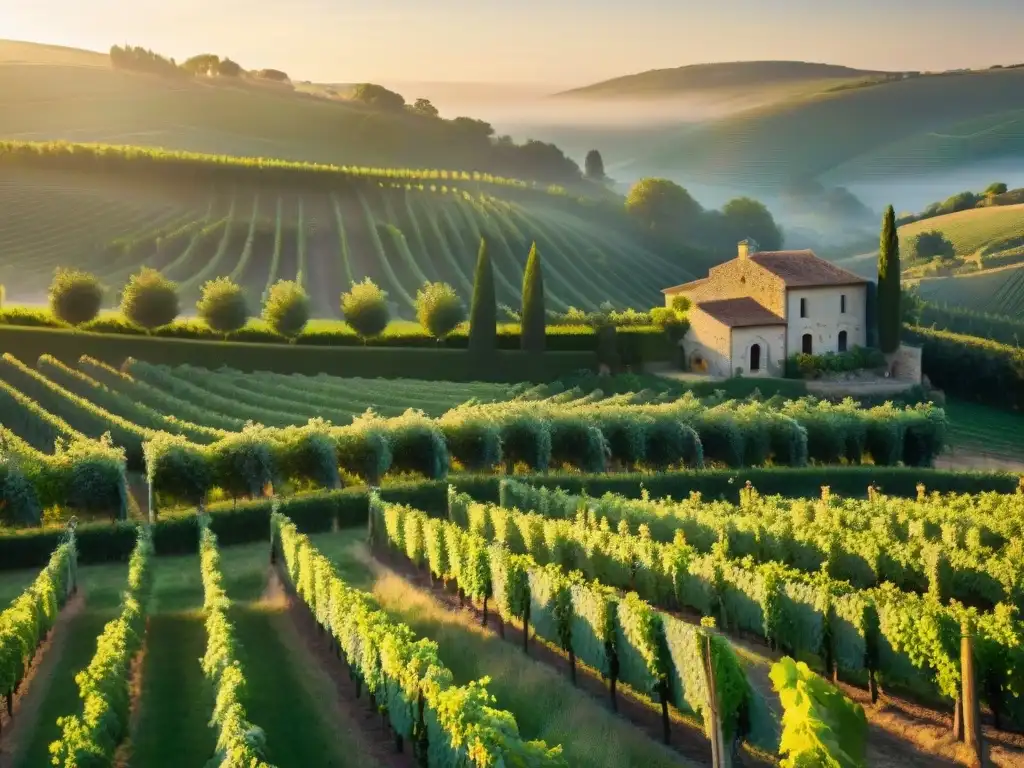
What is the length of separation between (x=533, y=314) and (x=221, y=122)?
125 m

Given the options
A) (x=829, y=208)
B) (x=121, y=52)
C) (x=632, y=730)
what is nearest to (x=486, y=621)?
(x=632, y=730)

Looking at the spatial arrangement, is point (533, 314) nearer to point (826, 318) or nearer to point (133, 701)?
point (826, 318)

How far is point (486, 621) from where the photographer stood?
23.7 m

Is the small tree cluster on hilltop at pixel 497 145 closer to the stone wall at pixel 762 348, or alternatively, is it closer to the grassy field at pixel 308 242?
the grassy field at pixel 308 242

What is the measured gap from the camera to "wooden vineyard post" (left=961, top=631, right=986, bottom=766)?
54.5 feet

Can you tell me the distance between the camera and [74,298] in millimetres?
64125

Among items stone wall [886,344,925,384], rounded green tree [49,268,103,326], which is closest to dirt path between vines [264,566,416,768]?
stone wall [886,344,925,384]

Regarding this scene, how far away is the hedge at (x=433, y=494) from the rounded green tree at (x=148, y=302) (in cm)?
3189

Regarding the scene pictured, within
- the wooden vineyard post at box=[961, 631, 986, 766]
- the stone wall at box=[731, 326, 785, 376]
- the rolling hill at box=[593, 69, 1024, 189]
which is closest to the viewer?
the wooden vineyard post at box=[961, 631, 986, 766]

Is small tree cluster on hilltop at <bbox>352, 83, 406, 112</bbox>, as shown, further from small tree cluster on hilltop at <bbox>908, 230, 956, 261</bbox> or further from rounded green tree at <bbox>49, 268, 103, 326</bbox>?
rounded green tree at <bbox>49, 268, 103, 326</bbox>

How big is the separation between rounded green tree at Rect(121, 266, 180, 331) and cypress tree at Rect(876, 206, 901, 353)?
38.7 m

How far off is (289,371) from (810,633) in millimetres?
45311

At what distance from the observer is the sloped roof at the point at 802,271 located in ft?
198

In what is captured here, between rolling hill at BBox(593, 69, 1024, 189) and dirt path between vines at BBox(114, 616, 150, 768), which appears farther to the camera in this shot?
rolling hill at BBox(593, 69, 1024, 189)
